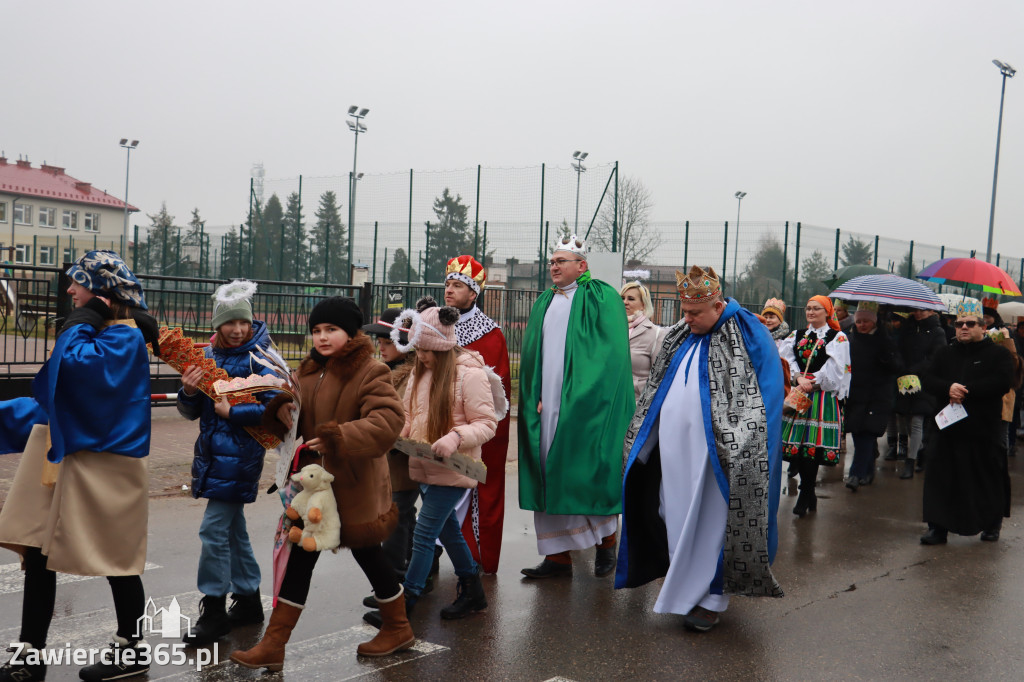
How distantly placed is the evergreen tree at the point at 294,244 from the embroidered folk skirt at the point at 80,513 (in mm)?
21097

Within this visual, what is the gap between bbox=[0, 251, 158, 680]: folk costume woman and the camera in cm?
379

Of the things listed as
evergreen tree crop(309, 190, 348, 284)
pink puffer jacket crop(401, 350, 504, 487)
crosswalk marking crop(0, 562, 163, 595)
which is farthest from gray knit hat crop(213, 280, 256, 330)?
evergreen tree crop(309, 190, 348, 284)

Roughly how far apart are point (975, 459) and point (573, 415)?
11.4ft

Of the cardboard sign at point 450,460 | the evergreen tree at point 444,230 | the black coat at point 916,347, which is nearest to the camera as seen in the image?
the cardboard sign at point 450,460

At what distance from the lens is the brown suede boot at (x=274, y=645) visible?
13.2ft

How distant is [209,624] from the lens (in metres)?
4.41

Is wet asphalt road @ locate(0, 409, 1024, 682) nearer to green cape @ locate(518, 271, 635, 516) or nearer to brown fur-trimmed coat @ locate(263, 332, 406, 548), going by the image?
green cape @ locate(518, 271, 635, 516)

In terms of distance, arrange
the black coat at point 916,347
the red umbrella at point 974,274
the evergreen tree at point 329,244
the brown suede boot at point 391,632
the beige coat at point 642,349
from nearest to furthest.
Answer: the brown suede boot at point 391,632, the beige coat at point 642,349, the black coat at point 916,347, the red umbrella at point 974,274, the evergreen tree at point 329,244

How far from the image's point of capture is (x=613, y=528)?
6145 mm

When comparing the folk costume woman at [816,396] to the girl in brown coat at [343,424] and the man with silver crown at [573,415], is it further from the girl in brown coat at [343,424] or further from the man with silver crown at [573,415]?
the girl in brown coat at [343,424]

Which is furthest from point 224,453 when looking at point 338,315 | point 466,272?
point 466,272

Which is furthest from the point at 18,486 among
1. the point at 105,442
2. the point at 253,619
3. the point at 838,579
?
the point at 838,579

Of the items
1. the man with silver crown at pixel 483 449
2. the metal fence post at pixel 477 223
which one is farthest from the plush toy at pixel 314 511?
the metal fence post at pixel 477 223

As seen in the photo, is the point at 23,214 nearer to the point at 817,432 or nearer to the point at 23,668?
the point at 817,432
